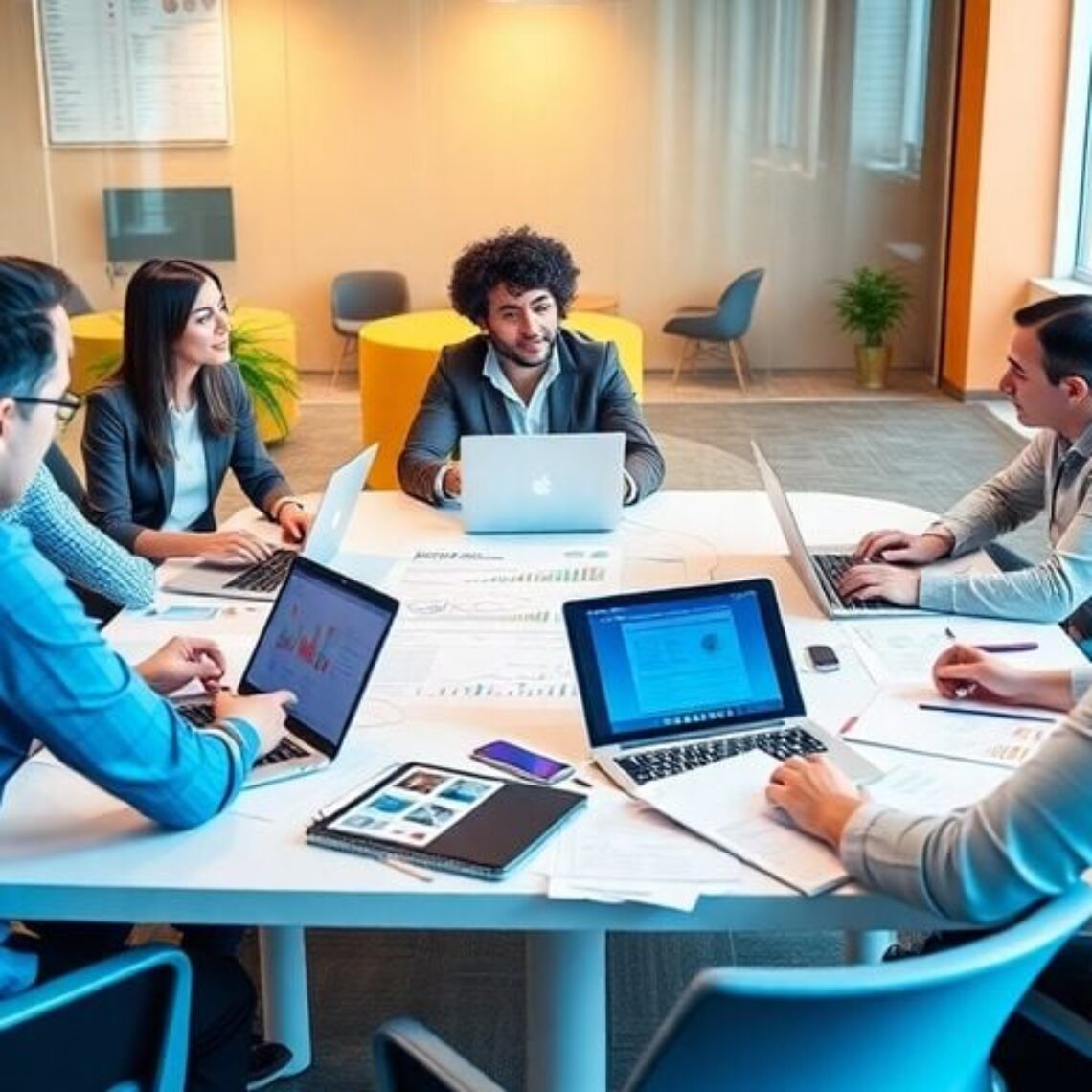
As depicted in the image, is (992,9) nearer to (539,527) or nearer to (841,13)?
(841,13)

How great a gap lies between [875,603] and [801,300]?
697cm

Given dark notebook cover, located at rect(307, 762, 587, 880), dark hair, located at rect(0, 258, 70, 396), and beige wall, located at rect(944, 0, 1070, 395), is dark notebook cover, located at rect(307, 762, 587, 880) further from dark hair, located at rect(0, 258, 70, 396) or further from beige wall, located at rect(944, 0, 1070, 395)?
beige wall, located at rect(944, 0, 1070, 395)

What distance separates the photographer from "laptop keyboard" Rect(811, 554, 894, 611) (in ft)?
7.98

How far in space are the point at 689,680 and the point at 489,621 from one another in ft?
2.01

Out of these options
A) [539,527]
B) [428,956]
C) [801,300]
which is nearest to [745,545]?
[539,527]

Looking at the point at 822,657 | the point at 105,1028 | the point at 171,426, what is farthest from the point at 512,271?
the point at 105,1028

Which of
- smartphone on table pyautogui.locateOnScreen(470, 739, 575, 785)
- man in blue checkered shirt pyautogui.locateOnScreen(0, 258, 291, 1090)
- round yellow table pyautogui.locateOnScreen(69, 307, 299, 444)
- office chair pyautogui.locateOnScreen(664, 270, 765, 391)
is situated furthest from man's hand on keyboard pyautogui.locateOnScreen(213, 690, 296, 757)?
office chair pyautogui.locateOnScreen(664, 270, 765, 391)

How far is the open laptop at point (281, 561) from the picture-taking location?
8.41 feet

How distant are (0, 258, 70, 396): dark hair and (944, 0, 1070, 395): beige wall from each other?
7005 millimetres

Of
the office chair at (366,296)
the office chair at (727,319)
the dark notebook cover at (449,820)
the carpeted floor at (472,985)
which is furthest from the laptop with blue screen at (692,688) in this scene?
the office chair at (366,296)

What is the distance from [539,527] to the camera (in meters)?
2.92

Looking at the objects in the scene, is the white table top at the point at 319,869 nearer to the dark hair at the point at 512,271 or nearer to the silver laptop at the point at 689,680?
the silver laptop at the point at 689,680

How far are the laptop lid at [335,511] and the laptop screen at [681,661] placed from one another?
2.86 feet

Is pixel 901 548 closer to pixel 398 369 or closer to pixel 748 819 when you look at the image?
pixel 748 819
